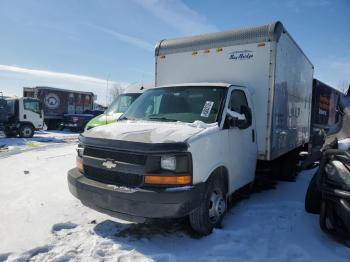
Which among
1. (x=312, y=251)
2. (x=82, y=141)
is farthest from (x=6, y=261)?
(x=312, y=251)

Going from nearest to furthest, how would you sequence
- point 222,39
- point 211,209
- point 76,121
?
point 211,209
point 222,39
point 76,121

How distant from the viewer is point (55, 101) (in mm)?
26594

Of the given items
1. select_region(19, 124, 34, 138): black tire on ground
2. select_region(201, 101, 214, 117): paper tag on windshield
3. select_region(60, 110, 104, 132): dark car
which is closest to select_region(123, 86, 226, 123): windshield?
select_region(201, 101, 214, 117): paper tag on windshield

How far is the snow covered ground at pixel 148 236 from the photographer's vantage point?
3.62 m

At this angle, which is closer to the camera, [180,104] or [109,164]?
[109,164]

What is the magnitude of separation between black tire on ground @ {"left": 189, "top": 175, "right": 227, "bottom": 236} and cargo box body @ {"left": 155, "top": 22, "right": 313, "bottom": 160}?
1.63 metres

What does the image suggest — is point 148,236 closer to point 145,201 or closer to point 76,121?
point 145,201

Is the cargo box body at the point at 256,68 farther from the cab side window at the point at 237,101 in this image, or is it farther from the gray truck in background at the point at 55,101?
the gray truck in background at the point at 55,101

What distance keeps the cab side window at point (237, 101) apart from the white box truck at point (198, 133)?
0.06 feet

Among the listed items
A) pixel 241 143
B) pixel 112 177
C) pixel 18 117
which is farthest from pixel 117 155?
pixel 18 117

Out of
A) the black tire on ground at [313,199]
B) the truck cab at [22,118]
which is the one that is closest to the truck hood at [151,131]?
the black tire on ground at [313,199]

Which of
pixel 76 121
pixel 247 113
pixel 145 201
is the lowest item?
pixel 145 201

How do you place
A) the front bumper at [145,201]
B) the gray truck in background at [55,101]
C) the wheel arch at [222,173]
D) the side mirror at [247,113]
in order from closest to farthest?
the front bumper at [145,201] < the wheel arch at [222,173] < the side mirror at [247,113] < the gray truck in background at [55,101]

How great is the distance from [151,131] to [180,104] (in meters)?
1.22
